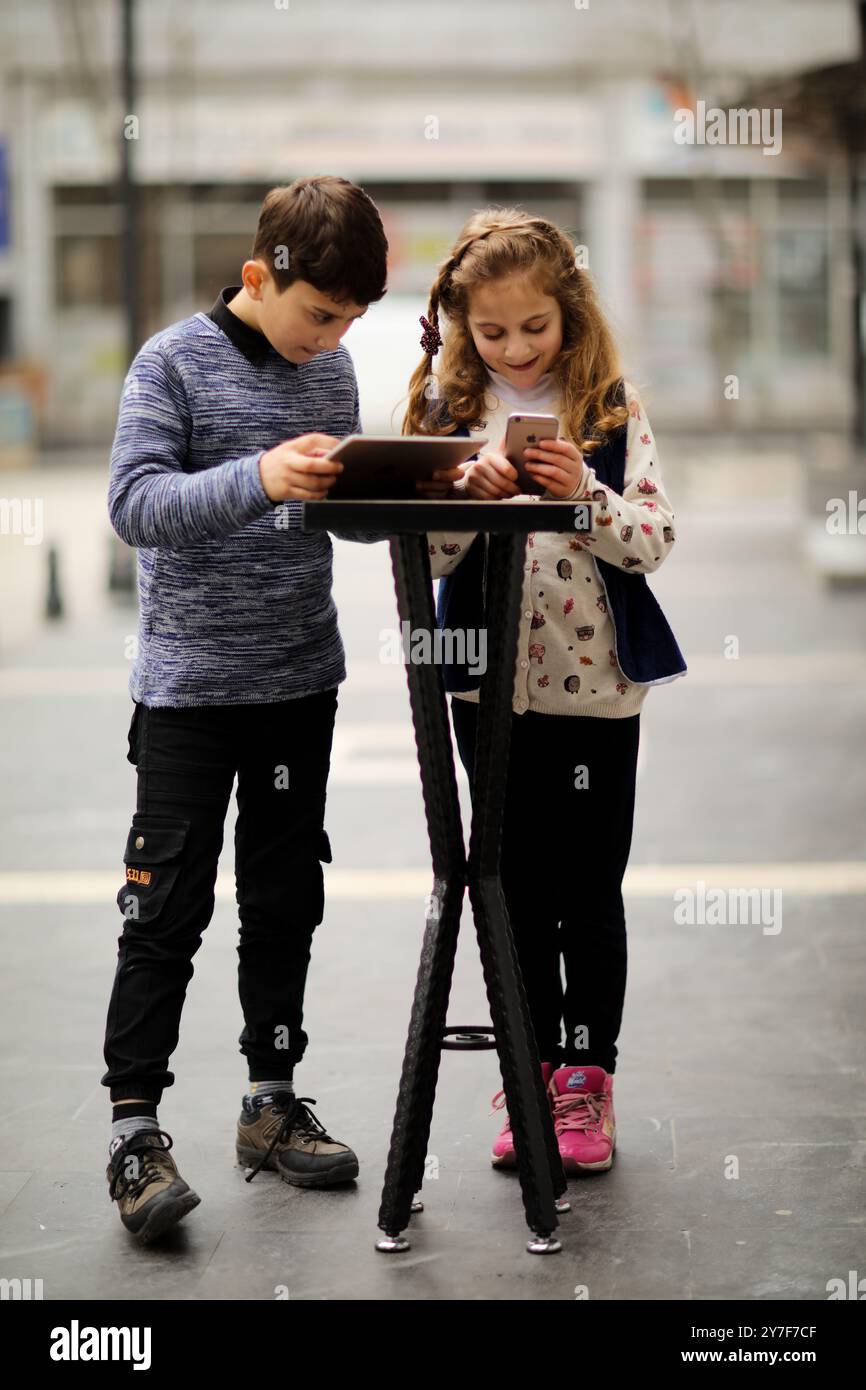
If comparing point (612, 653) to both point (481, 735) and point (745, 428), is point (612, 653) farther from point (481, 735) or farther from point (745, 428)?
point (745, 428)

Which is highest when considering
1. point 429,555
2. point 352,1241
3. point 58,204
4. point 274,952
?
point 58,204

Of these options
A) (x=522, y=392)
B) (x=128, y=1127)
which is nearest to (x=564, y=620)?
(x=522, y=392)

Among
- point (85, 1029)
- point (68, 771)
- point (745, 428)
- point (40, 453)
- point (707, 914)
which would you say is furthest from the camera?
point (745, 428)

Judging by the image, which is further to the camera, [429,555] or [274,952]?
[274,952]

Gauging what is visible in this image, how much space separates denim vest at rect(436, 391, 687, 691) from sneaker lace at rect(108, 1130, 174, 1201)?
0.98 meters

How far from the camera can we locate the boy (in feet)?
10.1

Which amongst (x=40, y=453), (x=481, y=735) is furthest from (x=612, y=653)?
(x=40, y=453)

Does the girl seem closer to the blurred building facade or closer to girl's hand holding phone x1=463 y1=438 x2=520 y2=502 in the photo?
girl's hand holding phone x1=463 y1=438 x2=520 y2=502

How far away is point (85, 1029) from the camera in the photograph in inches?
174

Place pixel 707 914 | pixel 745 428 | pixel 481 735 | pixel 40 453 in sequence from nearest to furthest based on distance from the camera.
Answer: pixel 481 735 < pixel 707 914 < pixel 40 453 < pixel 745 428

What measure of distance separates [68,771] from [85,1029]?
3020mm

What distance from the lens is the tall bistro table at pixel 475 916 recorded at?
3.05 m

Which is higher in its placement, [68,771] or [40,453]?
[40,453]

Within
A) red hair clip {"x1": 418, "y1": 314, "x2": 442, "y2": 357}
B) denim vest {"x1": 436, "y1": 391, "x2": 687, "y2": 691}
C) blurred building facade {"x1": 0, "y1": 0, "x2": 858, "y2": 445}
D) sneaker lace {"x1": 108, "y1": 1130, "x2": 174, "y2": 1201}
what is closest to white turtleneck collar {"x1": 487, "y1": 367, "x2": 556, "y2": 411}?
red hair clip {"x1": 418, "y1": 314, "x2": 442, "y2": 357}
